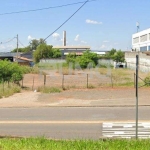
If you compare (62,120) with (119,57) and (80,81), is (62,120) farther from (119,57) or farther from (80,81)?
(119,57)

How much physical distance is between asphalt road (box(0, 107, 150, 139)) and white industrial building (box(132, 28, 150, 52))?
271 feet

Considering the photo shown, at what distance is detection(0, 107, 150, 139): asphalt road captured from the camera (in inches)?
378

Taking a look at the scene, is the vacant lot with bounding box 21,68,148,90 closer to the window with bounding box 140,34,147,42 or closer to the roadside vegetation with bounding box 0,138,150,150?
the roadside vegetation with bounding box 0,138,150,150

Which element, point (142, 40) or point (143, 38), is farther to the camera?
point (142, 40)

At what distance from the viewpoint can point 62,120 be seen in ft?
39.5

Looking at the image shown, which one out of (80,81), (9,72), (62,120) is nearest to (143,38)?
(80,81)

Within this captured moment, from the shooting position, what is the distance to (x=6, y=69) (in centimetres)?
2588

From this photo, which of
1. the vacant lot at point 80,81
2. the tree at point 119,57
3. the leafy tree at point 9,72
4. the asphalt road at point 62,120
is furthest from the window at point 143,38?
the asphalt road at point 62,120

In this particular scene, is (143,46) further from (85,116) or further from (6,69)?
(85,116)

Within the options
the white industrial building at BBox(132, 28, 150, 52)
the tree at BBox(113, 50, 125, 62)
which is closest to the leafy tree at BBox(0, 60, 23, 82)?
the tree at BBox(113, 50, 125, 62)

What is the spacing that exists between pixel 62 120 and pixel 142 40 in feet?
318

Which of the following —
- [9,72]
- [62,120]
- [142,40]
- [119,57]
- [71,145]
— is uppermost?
[142,40]

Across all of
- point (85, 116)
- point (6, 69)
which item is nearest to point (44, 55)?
point (6, 69)

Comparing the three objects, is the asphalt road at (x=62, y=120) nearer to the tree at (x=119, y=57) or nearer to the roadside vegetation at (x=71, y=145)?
the roadside vegetation at (x=71, y=145)
